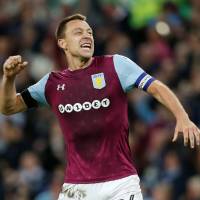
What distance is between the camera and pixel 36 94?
373 inches

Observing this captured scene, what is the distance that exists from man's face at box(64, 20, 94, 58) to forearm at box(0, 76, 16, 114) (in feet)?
2.00

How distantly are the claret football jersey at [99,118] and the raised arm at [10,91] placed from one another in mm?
482

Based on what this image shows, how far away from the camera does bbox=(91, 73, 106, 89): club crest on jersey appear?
9070 mm

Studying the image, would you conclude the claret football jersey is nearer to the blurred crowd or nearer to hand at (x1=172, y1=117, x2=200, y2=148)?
hand at (x1=172, y1=117, x2=200, y2=148)

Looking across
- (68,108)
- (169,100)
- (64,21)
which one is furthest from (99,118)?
(64,21)

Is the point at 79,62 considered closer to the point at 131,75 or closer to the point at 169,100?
the point at 131,75

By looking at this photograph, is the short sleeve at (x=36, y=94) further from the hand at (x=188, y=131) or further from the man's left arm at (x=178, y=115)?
the hand at (x=188, y=131)

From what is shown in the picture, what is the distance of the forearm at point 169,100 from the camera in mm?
8547

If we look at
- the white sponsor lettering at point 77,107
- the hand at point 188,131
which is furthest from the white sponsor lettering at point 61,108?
the hand at point 188,131

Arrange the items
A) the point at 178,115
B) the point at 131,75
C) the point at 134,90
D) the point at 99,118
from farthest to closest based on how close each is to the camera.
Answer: the point at 134,90, the point at 99,118, the point at 131,75, the point at 178,115

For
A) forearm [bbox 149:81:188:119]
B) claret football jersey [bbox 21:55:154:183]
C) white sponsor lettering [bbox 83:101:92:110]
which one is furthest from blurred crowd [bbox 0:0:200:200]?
forearm [bbox 149:81:188:119]

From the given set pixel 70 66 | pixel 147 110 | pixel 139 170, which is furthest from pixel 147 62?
pixel 70 66

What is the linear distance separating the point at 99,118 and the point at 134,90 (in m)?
6.65

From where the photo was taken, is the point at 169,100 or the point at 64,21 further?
the point at 64,21
